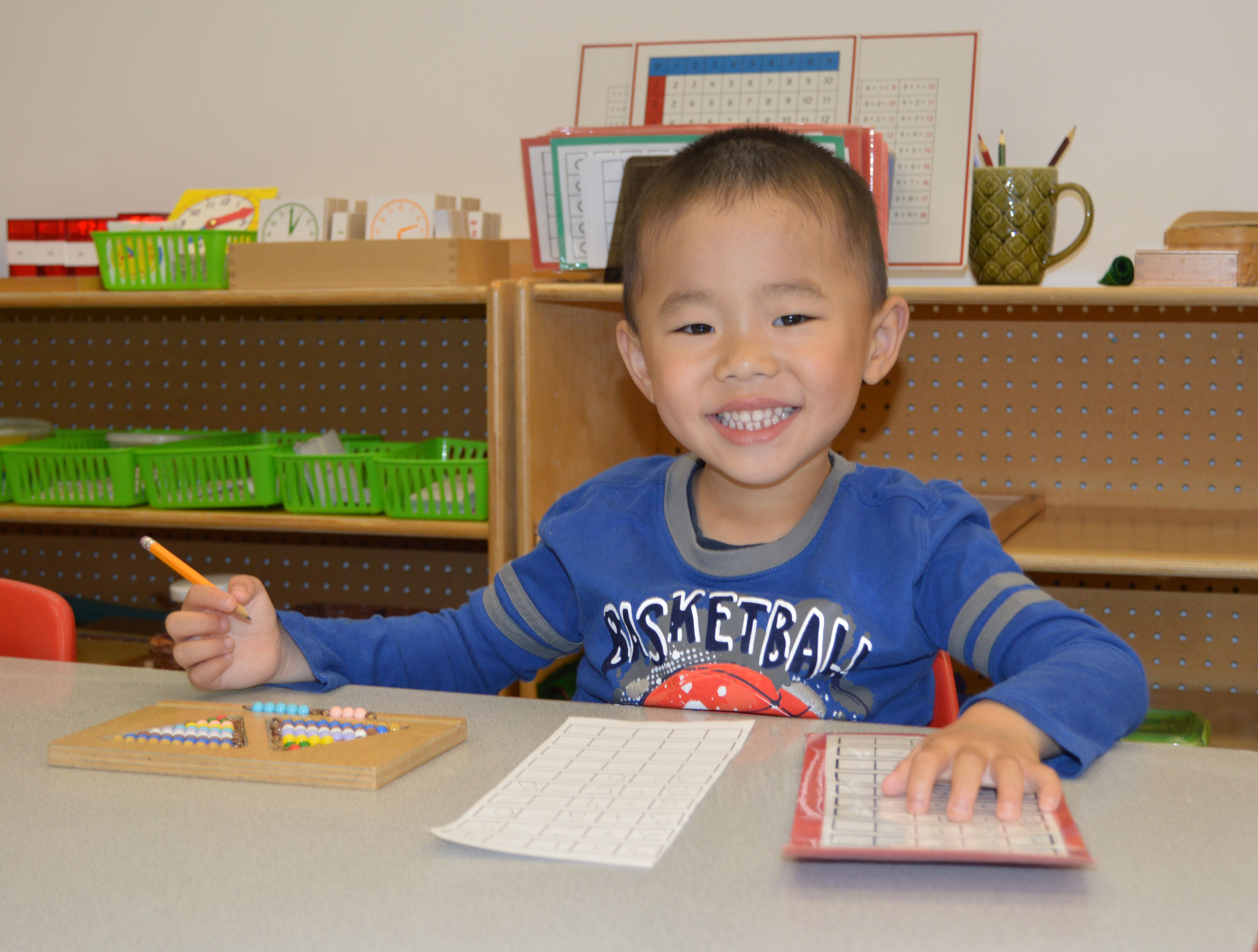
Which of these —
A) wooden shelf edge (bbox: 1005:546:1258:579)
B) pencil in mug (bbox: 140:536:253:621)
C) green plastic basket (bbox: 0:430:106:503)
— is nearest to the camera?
pencil in mug (bbox: 140:536:253:621)

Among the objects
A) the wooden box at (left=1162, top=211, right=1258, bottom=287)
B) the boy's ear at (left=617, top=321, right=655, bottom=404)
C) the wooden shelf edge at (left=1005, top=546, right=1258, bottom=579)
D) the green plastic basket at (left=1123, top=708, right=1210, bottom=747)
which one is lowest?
the green plastic basket at (left=1123, top=708, right=1210, bottom=747)

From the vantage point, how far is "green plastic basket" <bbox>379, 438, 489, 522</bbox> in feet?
5.89

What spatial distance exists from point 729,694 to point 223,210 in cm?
154

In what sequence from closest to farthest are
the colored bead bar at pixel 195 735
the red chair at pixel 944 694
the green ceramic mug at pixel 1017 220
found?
the colored bead bar at pixel 195 735 < the red chair at pixel 944 694 < the green ceramic mug at pixel 1017 220

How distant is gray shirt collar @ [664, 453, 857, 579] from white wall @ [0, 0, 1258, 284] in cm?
112

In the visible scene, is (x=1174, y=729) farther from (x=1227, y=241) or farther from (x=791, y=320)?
(x=791, y=320)

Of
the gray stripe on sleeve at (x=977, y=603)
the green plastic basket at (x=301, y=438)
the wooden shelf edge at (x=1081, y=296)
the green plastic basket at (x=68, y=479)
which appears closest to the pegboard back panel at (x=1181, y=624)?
the wooden shelf edge at (x=1081, y=296)

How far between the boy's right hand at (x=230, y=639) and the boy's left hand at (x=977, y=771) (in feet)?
1.68

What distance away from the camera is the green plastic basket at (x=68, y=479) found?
197cm

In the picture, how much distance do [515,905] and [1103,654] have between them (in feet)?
1.53

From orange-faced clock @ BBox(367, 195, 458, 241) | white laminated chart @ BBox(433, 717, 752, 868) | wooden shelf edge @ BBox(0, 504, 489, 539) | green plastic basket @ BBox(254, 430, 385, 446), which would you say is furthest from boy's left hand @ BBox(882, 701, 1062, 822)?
green plastic basket @ BBox(254, 430, 385, 446)

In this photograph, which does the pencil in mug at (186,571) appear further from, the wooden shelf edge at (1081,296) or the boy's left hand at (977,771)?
the wooden shelf edge at (1081,296)

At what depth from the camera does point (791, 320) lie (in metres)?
1.01

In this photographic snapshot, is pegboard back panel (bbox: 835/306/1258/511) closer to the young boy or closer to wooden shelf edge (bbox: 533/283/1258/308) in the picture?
wooden shelf edge (bbox: 533/283/1258/308)
